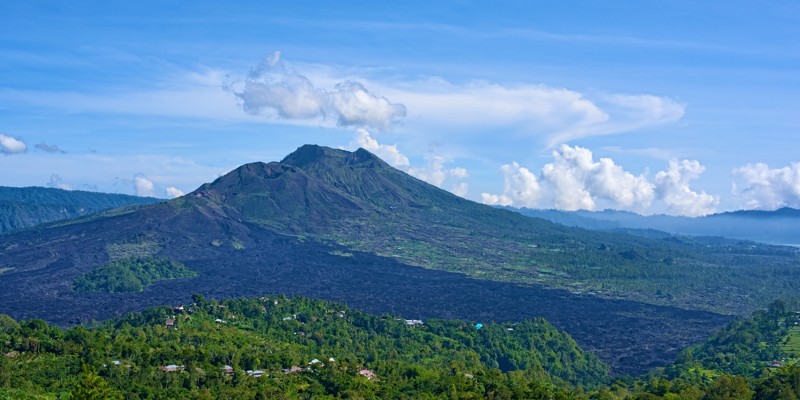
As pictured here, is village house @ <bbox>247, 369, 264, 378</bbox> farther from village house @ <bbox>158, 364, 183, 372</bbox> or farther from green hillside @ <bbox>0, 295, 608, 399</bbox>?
village house @ <bbox>158, 364, 183, 372</bbox>

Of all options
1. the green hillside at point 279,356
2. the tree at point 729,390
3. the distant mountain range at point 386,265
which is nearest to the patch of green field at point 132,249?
the distant mountain range at point 386,265

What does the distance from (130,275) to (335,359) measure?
241 feet

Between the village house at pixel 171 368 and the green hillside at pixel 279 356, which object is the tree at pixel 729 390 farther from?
the village house at pixel 171 368

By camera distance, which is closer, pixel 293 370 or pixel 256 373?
A: pixel 256 373

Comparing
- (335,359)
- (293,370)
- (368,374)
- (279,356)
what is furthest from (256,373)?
(335,359)

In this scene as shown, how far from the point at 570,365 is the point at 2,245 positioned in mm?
117000

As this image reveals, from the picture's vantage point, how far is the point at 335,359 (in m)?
48.0

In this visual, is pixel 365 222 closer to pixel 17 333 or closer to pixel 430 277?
Result: pixel 430 277

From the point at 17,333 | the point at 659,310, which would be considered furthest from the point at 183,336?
→ the point at 659,310

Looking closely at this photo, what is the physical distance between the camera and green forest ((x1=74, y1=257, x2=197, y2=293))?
10619 centimetres

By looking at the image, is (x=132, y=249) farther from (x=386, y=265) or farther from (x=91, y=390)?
(x=91, y=390)

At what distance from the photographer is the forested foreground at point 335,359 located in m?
37.8

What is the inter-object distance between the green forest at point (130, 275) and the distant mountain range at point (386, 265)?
6.85 ft

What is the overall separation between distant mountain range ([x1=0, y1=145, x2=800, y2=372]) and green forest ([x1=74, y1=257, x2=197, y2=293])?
6.85 feet
